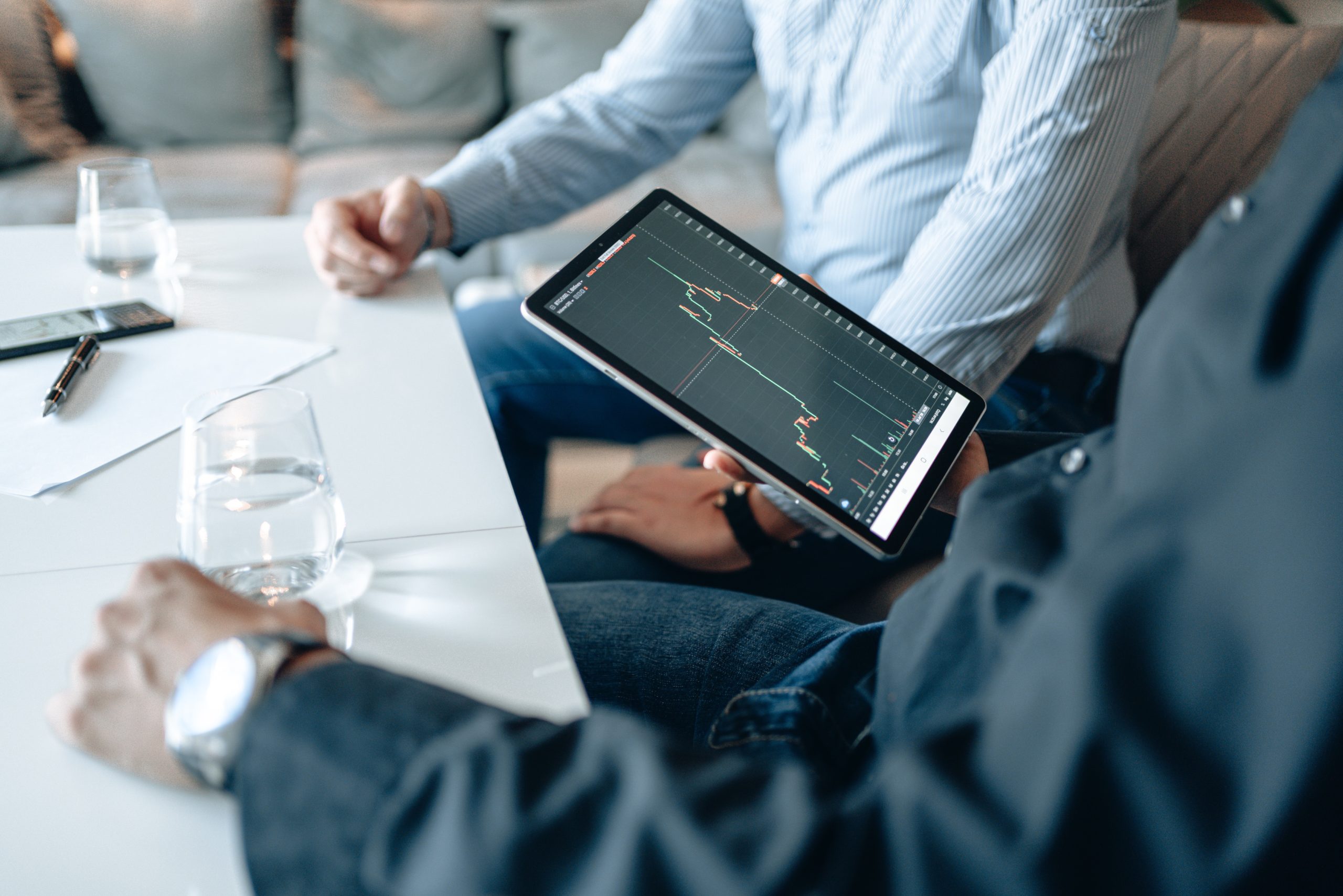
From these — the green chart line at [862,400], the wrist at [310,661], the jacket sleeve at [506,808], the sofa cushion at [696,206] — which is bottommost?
the sofa cushion at [696,206]

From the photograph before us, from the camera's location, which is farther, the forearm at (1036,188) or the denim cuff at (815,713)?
the forearm at (1036,188)

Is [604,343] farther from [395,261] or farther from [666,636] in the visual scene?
[395,261]

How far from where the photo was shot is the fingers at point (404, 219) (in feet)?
3.22

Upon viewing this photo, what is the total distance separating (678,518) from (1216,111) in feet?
3.15

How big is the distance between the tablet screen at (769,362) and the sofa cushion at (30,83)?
225 centimetres

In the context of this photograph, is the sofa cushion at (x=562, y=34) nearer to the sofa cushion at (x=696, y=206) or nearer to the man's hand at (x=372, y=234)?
the sofa cushion at (x=696, y=206)

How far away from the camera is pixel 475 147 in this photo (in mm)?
→ 1196

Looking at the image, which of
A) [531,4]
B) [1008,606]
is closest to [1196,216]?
[1008,606]

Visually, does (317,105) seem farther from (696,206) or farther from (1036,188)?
(1036,188)

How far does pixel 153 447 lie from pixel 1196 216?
1.33 m

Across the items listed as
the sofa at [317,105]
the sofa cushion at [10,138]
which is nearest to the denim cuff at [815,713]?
the sofa at [317,105]

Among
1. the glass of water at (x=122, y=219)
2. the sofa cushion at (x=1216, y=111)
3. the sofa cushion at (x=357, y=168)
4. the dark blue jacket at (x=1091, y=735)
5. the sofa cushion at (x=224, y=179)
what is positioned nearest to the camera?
the dark blue jacket at (x=1091, y=735)

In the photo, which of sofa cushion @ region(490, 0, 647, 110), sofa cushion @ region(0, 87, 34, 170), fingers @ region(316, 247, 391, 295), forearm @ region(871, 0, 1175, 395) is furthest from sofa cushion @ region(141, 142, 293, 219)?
forearm @ region(871, 0, 1175, 395)

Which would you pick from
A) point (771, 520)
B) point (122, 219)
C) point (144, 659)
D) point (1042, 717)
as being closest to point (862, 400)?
point (771, 520)
